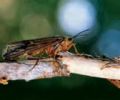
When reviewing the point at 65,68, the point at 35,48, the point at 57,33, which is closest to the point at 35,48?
the point at 35,48

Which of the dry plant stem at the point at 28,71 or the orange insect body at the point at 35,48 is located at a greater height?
the orange insect body at the point at 35,48

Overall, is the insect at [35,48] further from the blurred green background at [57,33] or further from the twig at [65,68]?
the blurred green background at [57,33]

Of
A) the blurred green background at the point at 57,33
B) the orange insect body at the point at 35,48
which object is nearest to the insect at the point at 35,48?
the orange insect body at the point at 35,48

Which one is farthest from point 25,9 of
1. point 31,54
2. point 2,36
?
point 31,54

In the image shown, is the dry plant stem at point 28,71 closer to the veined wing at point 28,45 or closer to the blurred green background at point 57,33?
the veined wing at point 28,45

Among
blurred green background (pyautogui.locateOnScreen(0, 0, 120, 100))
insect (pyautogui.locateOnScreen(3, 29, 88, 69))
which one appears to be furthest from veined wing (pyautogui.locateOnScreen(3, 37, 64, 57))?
blurred green background (pyautogui.locateOnScreen(0, 0, 120, 100))

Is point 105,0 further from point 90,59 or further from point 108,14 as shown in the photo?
point 90,59

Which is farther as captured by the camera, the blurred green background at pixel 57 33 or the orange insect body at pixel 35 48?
the blurred green background at pixel 57 33
